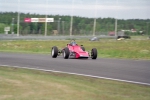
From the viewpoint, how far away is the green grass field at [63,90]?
11633mm

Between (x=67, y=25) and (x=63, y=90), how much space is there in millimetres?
58598

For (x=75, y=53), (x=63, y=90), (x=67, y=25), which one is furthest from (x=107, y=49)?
(x=67, y=25)

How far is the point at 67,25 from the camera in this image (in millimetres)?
70875

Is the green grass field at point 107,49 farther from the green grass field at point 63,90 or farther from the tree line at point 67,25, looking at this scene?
the tree line at point 67,25

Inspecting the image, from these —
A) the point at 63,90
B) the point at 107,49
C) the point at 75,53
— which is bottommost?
the point at 63,90

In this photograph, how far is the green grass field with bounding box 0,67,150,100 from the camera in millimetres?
11633

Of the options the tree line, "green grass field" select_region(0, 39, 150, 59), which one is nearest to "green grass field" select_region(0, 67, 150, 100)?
"green grass field" select_region(0, 39, 150, 59)

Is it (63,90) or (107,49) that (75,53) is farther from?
(107,49)

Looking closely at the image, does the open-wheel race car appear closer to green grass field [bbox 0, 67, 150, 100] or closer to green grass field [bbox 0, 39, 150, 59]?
green grass field [bbox 0, 39, 150, 59]

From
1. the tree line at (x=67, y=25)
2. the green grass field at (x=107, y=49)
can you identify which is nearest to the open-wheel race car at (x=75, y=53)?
the green grass field at (x=107, y=49)

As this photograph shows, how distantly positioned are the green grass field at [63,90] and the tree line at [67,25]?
50642 millimetres

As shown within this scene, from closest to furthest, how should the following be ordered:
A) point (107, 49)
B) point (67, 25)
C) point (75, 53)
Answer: point (75, 53), point (107, 49), point (67, 25)

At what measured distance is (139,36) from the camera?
77812 millimetres

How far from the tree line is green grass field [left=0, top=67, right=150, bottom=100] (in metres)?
50.6
